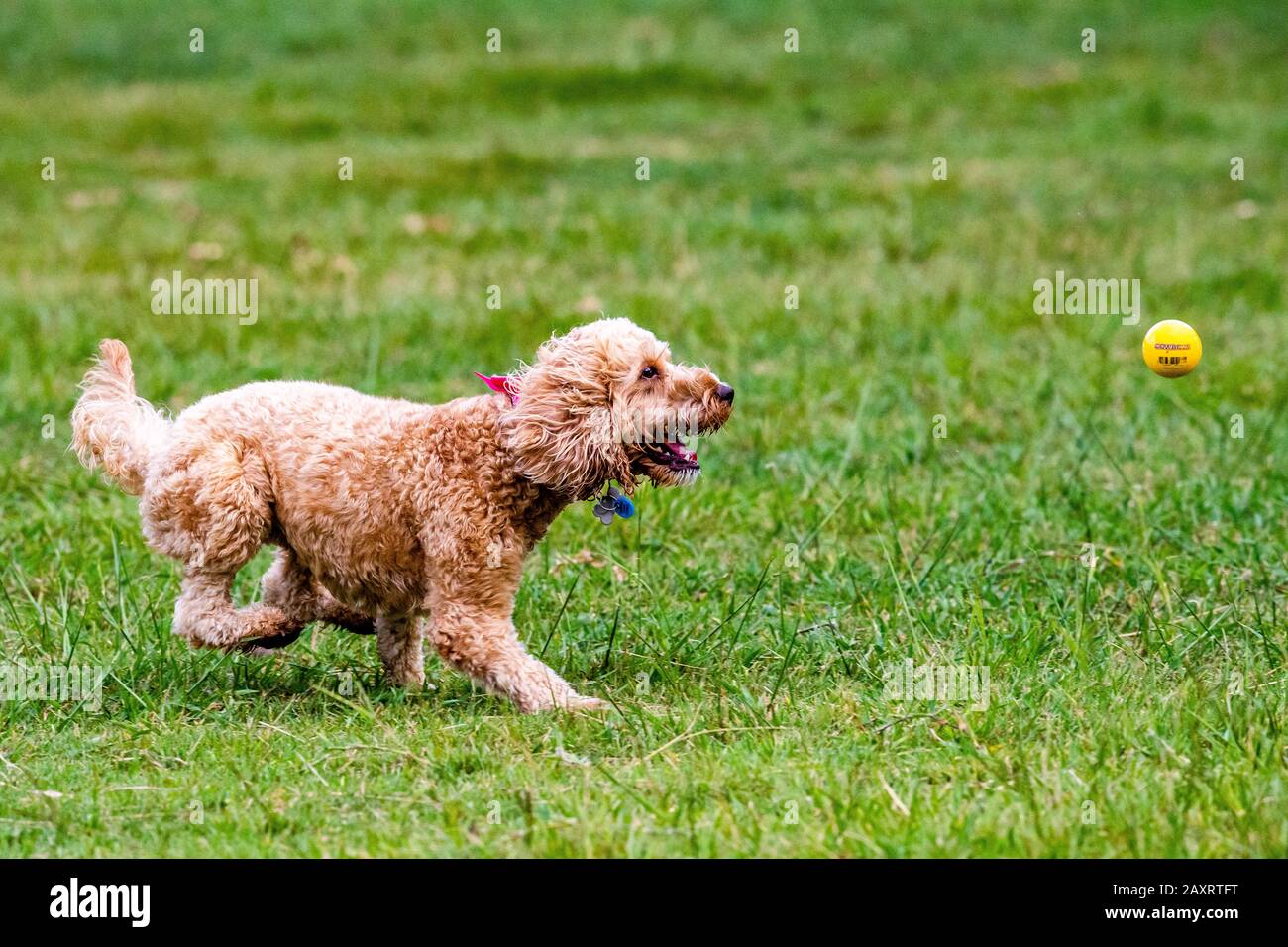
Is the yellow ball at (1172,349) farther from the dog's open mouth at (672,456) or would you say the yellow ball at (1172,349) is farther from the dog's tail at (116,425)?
the dog's tail at (116,425)

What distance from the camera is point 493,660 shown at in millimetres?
5039

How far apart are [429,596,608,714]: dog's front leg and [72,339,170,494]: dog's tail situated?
1130 mm

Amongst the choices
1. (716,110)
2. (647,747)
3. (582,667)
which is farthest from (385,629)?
(716,110)

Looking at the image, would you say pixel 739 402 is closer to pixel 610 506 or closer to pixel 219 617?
pixel 610 506

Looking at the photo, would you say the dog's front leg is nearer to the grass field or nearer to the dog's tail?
the grass field

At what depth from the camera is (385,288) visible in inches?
407

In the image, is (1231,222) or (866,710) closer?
(866,710)

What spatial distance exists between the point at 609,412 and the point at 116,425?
1.65m

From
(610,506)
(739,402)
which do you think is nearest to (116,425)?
(610,506)

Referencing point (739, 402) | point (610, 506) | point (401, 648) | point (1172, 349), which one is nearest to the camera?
point (610, 506)

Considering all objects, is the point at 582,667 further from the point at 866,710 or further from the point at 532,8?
the point at 532,8

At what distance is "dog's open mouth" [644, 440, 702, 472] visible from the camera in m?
5.01

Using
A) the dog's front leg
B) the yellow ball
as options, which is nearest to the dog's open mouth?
the dog's front leg

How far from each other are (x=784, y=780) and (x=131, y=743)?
1.90 metres
